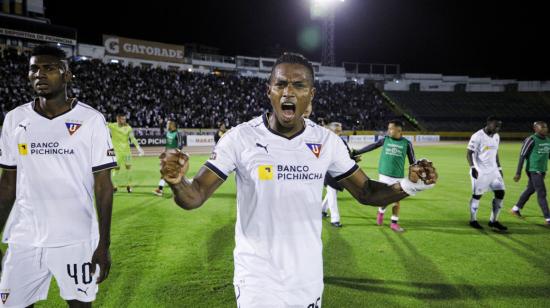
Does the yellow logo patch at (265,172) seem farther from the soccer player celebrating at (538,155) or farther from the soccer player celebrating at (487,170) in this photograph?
the soccer player celebrating at (538,155)

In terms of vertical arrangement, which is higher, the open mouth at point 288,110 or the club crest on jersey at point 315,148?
the open mouth at point 288,110

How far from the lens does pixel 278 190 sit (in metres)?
2.32

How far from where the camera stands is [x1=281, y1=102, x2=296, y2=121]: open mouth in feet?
7.93

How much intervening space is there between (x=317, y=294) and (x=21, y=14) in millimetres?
51230

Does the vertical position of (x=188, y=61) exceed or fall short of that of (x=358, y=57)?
it falls short

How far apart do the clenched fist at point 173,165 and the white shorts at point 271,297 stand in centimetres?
82

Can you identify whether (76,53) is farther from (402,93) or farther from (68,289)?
(402,93)

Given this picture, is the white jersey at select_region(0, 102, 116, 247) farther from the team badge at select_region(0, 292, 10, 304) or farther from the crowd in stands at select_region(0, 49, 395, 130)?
the crowd in stands at select_region(0, 49, 395, 130)

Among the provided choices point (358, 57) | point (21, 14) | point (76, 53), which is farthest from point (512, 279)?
point (358, 57)

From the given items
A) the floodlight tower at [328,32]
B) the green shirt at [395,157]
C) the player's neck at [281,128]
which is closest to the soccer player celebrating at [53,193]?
the player's neck at [281,128]

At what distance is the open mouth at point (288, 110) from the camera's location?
2418 millimetres

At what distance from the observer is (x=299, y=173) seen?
2.38m

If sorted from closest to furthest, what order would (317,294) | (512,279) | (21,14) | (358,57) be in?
(317,294) < (512,279) < (21,14) < (358,57)

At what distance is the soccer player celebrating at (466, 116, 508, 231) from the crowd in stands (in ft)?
87.7
